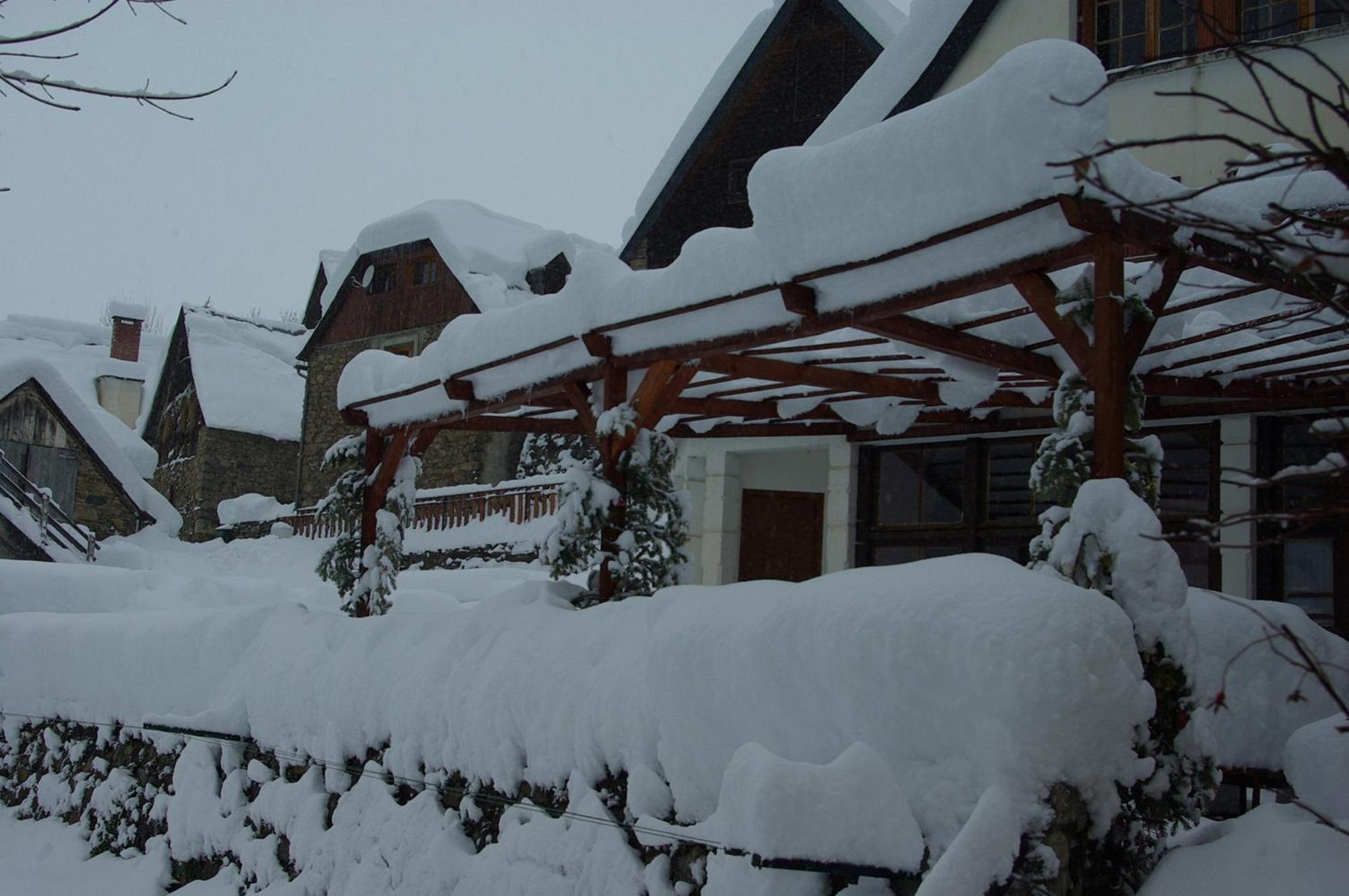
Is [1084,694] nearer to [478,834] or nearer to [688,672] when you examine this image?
[688,672]

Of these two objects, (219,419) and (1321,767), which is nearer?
(1321,767)

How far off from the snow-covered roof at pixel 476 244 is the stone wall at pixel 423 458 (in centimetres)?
139

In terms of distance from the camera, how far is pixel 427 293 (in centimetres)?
2448

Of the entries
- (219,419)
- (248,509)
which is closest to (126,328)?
(219,419)

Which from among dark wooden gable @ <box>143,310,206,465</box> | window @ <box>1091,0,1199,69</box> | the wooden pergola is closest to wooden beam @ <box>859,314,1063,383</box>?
the wooden pergola

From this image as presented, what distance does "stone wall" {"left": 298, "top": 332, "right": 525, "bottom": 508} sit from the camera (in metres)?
23.3

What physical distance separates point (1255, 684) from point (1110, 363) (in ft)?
6.09

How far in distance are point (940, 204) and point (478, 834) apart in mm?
3878

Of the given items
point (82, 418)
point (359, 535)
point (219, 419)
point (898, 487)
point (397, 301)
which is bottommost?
point (359, 535)

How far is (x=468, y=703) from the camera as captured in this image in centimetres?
613

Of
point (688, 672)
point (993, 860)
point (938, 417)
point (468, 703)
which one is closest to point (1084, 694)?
point (993, 860)

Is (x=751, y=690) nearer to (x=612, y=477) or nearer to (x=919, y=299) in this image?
(x=919, y=299)

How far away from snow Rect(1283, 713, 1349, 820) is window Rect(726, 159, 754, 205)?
10.1 meters

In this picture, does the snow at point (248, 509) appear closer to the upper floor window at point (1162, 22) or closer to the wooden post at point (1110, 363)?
the upper floor window at point (1162, 22)
